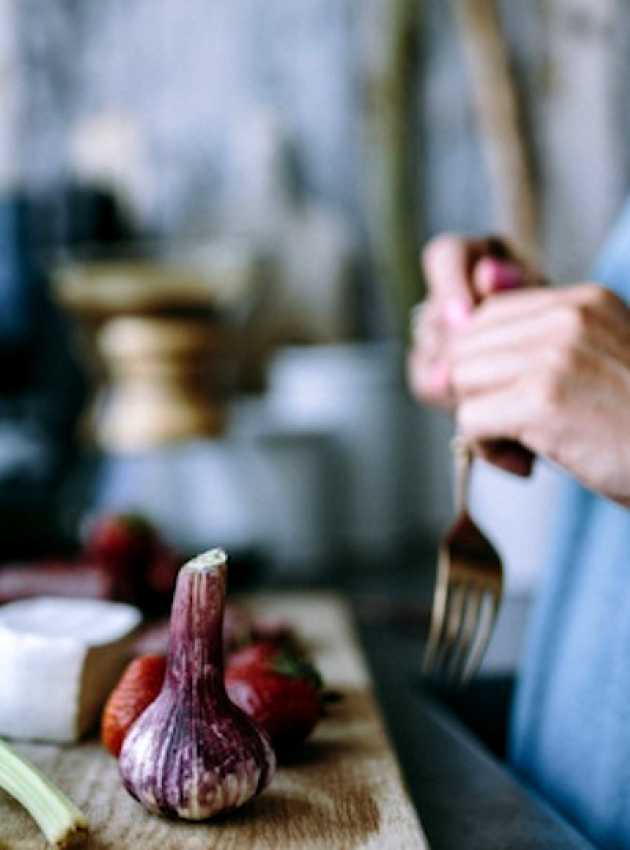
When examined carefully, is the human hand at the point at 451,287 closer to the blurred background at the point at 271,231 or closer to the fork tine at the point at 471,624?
the fork tine at the point at 471,624

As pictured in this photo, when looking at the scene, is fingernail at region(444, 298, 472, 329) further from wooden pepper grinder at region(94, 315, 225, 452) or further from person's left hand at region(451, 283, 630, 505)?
wooden pepper grinder at region(94, 315, 225, 452)

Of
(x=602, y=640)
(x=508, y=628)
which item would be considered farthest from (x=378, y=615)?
(x=602, y=640)

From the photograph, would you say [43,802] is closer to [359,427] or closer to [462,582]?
[462,582]

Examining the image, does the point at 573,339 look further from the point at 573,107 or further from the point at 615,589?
the point at 573,107

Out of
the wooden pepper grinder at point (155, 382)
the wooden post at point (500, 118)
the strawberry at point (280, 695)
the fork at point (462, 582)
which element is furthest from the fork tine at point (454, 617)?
the wooden post at point (500, 118)

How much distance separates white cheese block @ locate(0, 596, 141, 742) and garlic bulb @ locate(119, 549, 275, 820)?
0.35ft

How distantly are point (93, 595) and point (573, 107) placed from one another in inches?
40.1

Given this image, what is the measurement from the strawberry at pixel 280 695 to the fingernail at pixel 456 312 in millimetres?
243

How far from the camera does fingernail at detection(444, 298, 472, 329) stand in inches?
29.7

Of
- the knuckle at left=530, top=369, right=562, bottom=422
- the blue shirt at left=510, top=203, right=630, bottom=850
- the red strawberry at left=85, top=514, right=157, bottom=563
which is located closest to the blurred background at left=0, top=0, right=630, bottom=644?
the red strawberry at left=85, top=514, right=157, bottom=563

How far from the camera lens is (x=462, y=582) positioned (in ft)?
2.54

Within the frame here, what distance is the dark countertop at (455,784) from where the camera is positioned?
574mm

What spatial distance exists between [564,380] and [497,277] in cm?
17

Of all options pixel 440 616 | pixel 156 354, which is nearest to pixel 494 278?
pixel 440 616
